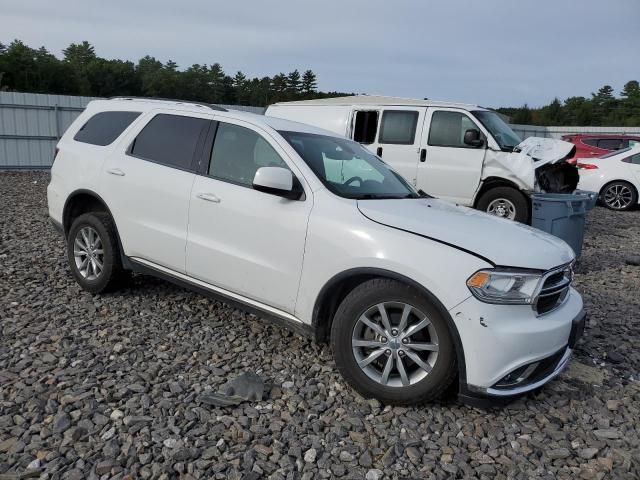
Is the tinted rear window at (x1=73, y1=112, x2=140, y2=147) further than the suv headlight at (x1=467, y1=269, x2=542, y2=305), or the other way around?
the tinted rear window at (x1=73, y1=112, x2=140, y2=147)

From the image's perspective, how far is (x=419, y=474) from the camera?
2.73 meters

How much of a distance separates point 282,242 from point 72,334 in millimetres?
1857

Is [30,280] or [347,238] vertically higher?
[347,238]

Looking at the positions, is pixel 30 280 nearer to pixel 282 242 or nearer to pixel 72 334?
pixel 72 334

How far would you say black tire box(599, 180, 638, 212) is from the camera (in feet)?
42.7

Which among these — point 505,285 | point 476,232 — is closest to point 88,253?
point 476,232

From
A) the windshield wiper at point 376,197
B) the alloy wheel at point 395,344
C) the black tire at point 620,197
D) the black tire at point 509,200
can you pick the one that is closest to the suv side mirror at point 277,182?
the windshield wiper at point 376,197

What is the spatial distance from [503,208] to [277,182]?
5825 millimetres

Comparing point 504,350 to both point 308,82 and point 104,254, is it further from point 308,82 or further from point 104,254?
point 308,82

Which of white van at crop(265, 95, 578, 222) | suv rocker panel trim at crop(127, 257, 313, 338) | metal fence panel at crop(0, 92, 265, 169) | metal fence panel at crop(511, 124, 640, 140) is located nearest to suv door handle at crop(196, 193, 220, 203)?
suv rocker panel trim at crop(127, 257, 313, 338)

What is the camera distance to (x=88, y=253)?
4.91m

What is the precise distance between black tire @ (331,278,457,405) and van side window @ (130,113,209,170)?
1.81 meters

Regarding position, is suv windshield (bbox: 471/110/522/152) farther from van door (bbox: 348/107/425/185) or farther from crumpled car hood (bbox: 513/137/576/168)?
van door (bbox: 348/107/425/185)

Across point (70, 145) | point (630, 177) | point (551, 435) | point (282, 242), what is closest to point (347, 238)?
point (282, 242)
